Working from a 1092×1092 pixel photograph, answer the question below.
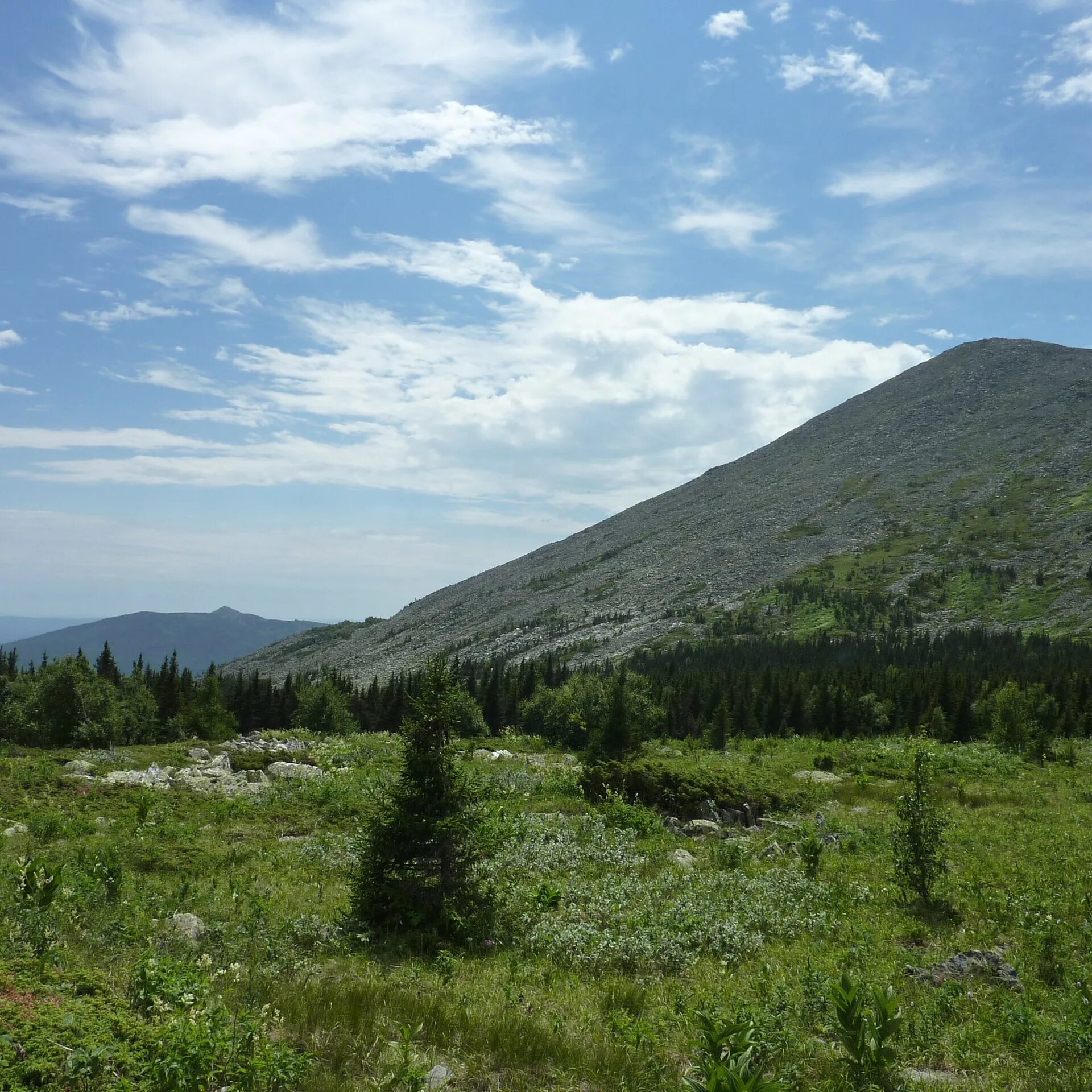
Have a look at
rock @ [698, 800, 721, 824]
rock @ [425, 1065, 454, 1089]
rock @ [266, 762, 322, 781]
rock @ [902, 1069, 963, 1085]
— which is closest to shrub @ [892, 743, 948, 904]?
rock @ [902, 1069, 963, 1085]

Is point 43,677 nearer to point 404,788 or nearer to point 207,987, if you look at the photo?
point 404,788

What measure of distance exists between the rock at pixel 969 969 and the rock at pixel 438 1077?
7.63m

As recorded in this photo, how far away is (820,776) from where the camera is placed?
30359 millimetres

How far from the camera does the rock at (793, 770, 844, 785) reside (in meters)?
29.0

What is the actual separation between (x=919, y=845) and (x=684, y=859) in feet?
20.2

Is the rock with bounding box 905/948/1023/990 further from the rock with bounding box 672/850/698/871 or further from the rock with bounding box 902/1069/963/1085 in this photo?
the rock with bounding box 672/850/698/871

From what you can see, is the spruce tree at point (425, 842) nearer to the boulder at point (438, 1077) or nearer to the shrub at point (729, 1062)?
the boulder at point (438, 1077)

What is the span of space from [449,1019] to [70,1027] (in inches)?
165

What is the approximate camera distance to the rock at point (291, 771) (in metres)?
31.4

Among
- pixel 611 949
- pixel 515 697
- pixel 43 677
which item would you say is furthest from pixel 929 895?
pixel 515 697

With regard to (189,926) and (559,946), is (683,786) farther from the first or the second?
(189,926)

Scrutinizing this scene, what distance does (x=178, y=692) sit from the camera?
91062 mm

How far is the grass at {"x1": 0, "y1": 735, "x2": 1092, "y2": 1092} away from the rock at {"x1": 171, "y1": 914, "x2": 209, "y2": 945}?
203mm

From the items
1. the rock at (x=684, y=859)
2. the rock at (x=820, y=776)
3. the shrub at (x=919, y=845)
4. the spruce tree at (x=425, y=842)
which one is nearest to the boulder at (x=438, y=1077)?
the spruce tree at (x=425, y=842)
